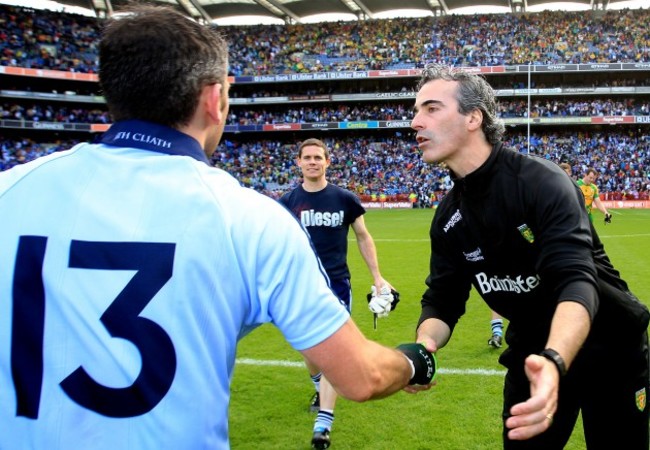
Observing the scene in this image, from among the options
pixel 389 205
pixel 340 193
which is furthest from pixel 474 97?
pixel 389 205

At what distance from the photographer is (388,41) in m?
58.1

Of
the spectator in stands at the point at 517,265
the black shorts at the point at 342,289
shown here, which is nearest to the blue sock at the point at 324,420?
the black shorts at the point at 342,289

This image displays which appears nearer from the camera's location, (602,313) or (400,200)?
(602,313)

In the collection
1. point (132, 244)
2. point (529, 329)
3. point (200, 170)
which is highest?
point (200, 170)

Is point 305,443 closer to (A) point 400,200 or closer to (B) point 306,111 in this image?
(A) point 400,200

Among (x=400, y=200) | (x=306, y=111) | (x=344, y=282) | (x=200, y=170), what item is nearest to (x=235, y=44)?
(x=306, y=111)

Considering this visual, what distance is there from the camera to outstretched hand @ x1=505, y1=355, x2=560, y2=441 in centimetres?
185

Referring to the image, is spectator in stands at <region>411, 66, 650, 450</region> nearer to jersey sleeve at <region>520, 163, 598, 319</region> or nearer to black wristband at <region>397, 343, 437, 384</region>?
jersey sleeve at <region>520, 163, 598, 319</region>

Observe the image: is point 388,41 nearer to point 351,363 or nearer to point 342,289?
point 342,289

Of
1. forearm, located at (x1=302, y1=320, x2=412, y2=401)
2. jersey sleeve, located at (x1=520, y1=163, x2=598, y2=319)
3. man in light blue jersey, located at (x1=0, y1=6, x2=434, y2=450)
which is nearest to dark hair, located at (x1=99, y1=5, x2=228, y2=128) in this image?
man in light blue jersey, located at (x1=0, y1=6, x2=434, y2=450)

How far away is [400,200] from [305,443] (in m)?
39.7

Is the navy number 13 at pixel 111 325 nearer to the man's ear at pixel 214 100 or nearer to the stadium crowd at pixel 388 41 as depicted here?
the man's ear at pixel 214 100

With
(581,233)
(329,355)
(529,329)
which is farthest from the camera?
(529,329)

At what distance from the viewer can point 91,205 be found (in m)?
1.60
